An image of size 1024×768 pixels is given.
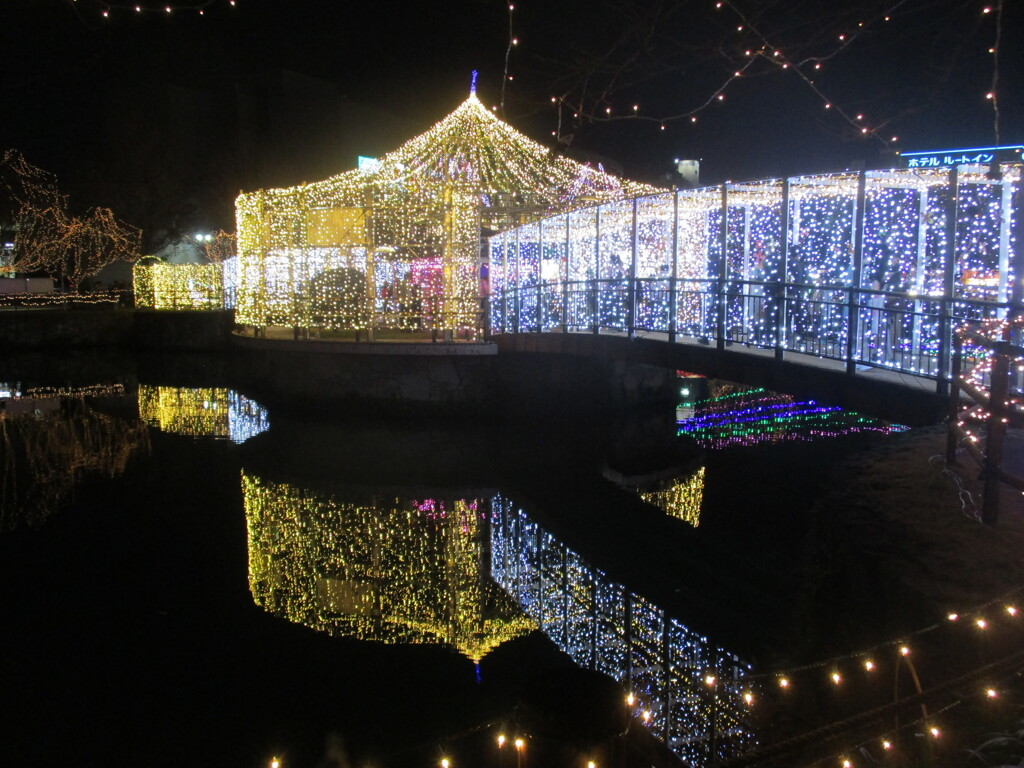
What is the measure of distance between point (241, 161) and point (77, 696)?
42305mm

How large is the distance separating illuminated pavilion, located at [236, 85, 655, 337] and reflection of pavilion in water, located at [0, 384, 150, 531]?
170 inches

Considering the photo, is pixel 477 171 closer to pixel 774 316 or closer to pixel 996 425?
pixel 774 316

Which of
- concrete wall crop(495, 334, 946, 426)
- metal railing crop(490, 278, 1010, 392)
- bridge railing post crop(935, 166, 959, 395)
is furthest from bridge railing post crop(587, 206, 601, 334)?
bridge railing post crop(935, 166, 959, 395)

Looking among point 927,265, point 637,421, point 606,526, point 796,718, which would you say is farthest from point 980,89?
point 796,718

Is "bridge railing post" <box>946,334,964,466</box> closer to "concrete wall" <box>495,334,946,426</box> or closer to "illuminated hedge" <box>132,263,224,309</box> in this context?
"concrete wall" <box>495,334,946,426</box>

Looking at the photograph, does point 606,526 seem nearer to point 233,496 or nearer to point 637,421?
point 233,496

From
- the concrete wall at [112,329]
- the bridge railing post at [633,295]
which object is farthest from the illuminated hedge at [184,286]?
the bridge railing post at [633,295]

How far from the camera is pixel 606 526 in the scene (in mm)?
9953

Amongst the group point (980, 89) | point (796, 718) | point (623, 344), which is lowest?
point (796, 718)

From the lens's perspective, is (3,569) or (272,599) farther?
(3,569)

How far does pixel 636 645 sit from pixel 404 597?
2420 mm

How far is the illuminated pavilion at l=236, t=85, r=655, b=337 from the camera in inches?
667

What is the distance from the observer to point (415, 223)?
1714 cm

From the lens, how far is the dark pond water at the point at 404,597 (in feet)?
16.8
